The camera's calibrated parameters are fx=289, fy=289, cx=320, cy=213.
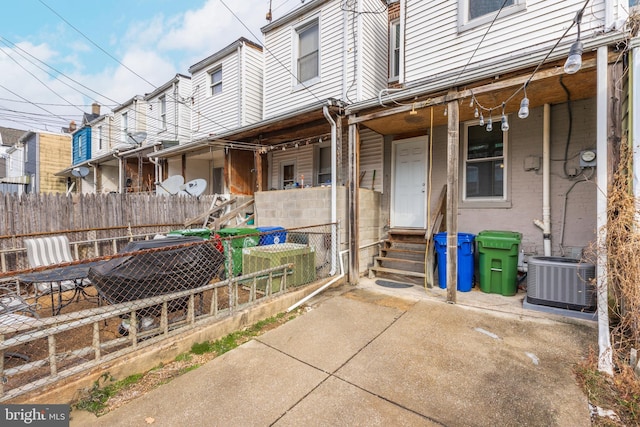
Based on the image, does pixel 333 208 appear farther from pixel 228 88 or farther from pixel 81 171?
pixel 81 171

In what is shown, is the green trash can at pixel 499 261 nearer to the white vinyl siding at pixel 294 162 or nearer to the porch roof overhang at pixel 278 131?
the porch roof overhang at pixel 278 131

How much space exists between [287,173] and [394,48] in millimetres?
4608

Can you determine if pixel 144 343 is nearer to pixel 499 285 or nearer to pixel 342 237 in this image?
pixel 342 237

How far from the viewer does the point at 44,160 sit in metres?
18.9

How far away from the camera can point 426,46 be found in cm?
575

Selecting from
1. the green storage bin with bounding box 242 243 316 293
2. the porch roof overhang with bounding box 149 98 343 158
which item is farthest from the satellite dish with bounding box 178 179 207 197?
the green storage bin with bounding box 242 243 316 293

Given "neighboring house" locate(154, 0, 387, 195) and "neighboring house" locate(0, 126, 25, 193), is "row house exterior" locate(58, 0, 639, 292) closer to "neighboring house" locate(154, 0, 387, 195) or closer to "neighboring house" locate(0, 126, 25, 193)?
"neighboring house" locate(154, 0, 387, 195)

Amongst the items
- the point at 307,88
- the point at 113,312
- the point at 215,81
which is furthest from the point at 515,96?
the point at 215,81

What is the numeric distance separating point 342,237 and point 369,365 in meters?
3.10

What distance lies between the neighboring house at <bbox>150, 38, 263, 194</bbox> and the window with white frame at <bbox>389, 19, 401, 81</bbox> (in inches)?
177

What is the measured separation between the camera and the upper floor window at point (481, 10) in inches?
191

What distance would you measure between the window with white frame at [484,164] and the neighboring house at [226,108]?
19.1 ft

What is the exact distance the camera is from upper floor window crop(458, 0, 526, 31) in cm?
486

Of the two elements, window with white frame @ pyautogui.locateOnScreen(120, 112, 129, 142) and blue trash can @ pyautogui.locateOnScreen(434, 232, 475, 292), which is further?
window with white frame @ pyautogui.locateOnScreen(120, 112, 129, 142)
